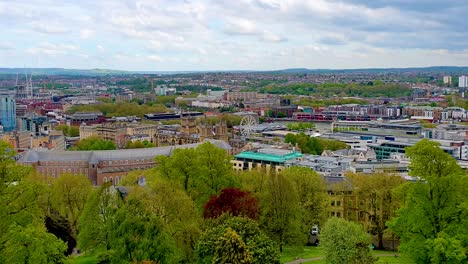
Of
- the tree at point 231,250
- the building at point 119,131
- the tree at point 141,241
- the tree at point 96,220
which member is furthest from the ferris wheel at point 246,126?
the tree at point 231,250

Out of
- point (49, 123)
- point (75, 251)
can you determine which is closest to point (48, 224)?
point (75, 251)

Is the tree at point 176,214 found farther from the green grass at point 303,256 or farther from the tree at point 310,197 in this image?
Result: the tree at point 310,197

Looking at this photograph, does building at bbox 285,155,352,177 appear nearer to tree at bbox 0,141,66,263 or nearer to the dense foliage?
the dense foliage

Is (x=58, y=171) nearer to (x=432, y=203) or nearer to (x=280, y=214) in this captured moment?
(x=280, y=214)

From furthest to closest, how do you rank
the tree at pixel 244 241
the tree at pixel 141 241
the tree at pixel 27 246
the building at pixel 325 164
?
the building at pixel 325 164 < the tree at pixel 141 241 < the tree at pixel 244 241 < the tree at pixel 27 246

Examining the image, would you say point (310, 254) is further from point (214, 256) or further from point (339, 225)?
point (214, 256)

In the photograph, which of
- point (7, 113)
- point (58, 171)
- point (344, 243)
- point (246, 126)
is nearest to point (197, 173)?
point (344, 243)

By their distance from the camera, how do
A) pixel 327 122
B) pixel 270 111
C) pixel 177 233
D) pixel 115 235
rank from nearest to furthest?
1. pixel 115 235
2. pixel 177 233
3. pixel 327 122
4. pixel 270 111
